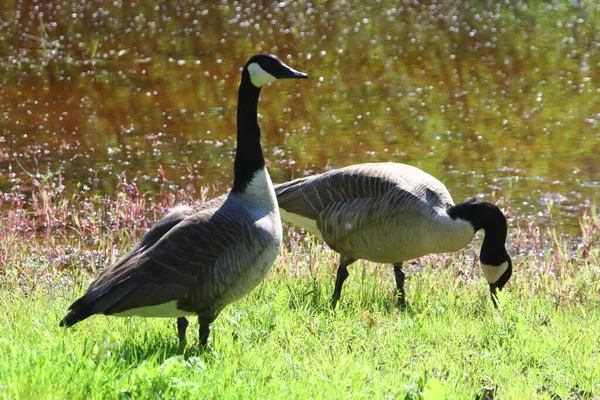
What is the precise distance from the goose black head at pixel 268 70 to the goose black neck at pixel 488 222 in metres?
1.73

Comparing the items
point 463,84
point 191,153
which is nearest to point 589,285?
point 191,153

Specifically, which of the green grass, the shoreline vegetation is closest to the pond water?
the shoreline vegetation

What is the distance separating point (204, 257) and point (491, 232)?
7.73ft

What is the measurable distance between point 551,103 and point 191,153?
563 centimetres

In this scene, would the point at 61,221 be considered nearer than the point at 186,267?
No

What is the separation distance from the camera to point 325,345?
5.40m

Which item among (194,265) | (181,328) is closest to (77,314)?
(194,265)

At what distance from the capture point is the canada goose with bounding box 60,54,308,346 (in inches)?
192

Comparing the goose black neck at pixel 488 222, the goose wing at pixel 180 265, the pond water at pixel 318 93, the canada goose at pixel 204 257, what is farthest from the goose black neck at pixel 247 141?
the pond water at pixel 318 93

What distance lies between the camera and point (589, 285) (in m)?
6.98

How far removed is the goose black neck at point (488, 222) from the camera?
634cm

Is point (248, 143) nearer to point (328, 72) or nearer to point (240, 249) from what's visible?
point (240, 249)

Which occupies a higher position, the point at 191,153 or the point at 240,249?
the point at 240,249

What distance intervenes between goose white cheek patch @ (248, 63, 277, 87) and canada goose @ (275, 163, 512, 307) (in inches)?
57.8
